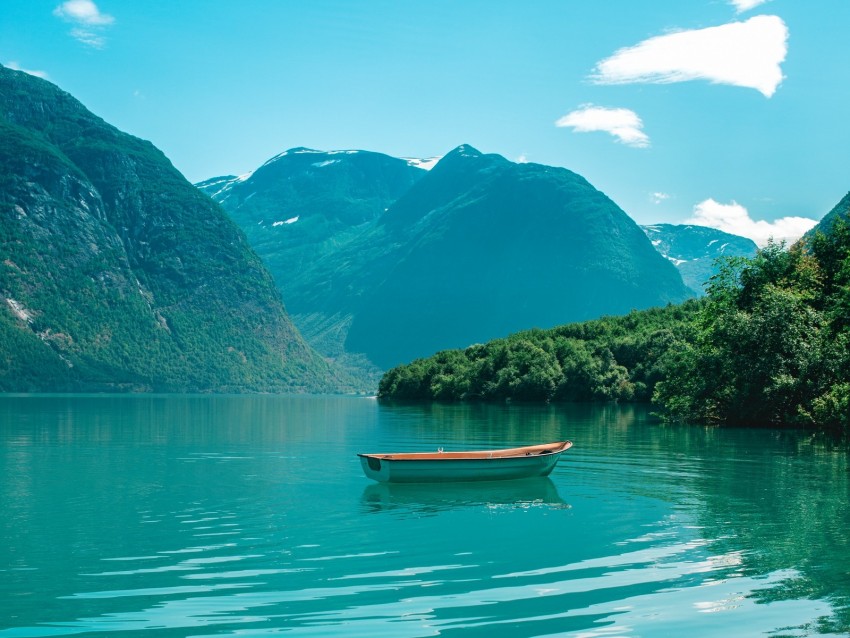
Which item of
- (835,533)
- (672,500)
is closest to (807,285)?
(672,500)

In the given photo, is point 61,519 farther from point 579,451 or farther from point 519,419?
point 519,419

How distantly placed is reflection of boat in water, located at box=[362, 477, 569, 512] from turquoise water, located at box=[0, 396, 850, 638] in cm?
20

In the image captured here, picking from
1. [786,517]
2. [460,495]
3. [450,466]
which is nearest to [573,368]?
[450,466]

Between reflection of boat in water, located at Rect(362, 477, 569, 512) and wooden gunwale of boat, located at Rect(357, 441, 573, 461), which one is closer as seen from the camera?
reflection of boat in water, located at Rect(362, 477, 569, 512)

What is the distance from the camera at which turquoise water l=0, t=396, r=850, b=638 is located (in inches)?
794

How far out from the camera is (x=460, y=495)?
4041cm

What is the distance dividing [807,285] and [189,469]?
6631cm

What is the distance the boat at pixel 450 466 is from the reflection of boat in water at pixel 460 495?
421 millimetres

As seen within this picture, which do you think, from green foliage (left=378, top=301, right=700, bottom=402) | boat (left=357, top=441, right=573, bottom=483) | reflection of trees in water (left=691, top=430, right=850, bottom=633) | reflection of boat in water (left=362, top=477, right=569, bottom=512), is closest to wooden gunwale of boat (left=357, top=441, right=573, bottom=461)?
boat (left=357, top=441, right=573, bottom=483)

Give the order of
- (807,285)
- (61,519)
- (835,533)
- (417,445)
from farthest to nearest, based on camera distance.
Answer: (807,285), (417,445), (61,519), (835,533)

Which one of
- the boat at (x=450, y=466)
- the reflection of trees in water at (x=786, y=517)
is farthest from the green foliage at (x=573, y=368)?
the boat at (x=450, y=466)

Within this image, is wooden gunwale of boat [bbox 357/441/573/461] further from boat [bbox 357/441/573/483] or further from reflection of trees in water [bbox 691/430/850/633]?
reflection of trees in water [bbox 691/430/850/633]

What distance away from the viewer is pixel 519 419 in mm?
102688

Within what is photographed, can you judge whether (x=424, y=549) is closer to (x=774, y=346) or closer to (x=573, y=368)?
(x=774, y=346)
